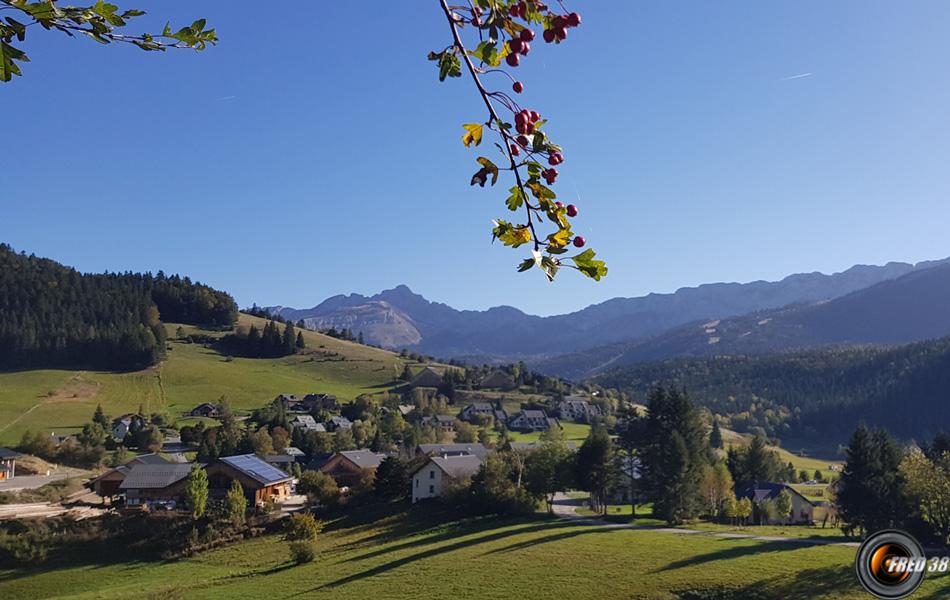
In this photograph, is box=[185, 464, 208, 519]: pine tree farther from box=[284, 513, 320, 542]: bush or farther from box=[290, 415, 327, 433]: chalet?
box=[290, 415, 327, 433]: chalet

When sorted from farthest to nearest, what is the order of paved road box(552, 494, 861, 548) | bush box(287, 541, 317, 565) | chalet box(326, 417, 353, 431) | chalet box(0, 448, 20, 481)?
1. chalet box(326, 417, 353, 431)
2. chalet box(0, 448, 20, 481)
3. bush box(287, 541, 317, 565)
4. paved road box(552, 494, 861, 548)

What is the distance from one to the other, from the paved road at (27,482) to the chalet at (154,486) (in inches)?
450

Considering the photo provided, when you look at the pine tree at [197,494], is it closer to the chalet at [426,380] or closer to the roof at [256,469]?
the roof at [256,469]

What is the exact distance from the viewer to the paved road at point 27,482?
225ft

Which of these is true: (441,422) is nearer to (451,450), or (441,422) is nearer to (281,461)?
(451,450)

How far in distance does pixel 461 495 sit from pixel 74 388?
95712 millimetres

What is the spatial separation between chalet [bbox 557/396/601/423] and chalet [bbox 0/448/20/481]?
98.2 metres

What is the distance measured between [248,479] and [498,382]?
343ft

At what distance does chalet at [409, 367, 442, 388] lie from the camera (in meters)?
153

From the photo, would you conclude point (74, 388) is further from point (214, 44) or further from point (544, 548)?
point (214, 44)

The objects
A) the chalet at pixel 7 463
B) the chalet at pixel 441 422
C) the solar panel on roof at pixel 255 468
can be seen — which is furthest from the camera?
the chalet at pixel 441 422

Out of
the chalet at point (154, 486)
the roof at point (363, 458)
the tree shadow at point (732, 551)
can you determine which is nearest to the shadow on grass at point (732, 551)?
the tree shadow at point (732, 551)

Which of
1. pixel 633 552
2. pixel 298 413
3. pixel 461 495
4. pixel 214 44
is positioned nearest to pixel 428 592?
pixel 633 552

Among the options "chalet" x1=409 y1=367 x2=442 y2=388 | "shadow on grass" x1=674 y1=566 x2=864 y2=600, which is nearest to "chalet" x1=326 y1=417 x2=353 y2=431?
"chalet" x1=409 y1=367 x2=442 y2=388
